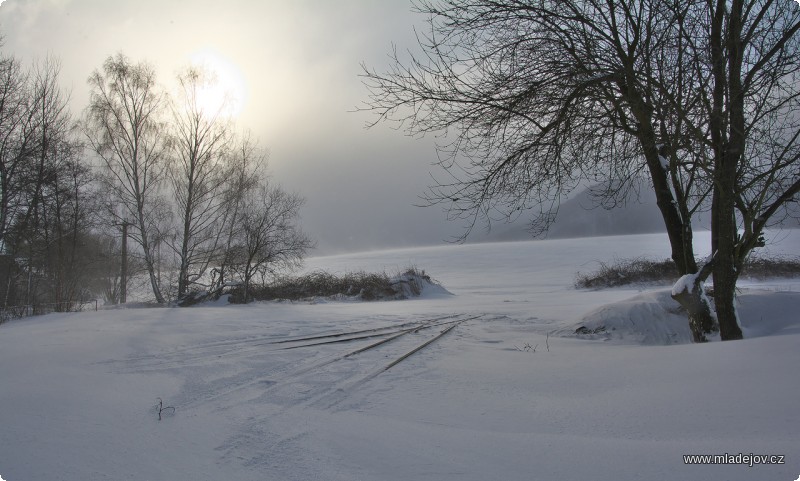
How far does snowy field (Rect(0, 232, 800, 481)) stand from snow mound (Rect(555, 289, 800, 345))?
40.4 inches

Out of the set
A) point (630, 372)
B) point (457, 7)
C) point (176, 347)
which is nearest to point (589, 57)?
point (457, 7)

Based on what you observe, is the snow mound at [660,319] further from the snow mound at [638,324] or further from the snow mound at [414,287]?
the snow mound at [414,287]

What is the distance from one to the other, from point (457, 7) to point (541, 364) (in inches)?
193

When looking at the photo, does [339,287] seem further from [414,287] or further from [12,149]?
[12,149]

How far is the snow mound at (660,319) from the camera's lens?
7.32 meters

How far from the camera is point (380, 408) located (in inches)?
141

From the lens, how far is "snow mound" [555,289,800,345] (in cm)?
732

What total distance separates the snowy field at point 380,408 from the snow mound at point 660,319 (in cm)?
103

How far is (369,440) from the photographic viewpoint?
2.89 m

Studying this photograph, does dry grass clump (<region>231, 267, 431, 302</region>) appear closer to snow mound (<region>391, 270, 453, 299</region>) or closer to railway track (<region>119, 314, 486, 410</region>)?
snow mound (<region>391, 270, 453, 299</region>)

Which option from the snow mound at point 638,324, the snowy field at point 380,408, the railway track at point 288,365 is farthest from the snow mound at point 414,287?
→ the snowy field at point 380,408

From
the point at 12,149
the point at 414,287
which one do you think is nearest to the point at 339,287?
the point at 414,287

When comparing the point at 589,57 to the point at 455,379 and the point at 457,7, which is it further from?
the point at 455,379

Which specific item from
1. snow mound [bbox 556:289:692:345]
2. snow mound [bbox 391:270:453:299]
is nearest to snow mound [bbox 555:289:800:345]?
snow mound [bbox 556:289:692:345]
